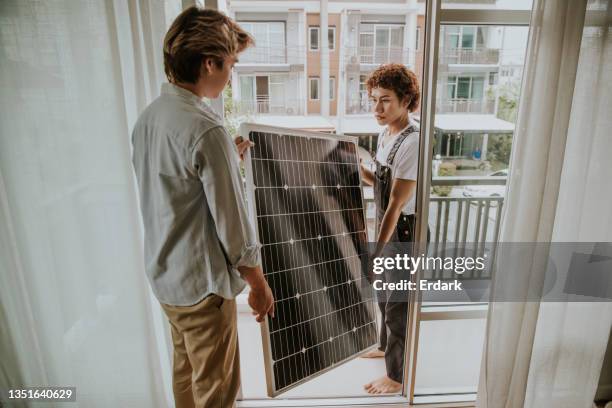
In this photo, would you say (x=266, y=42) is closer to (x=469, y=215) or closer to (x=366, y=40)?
(x=366, y=40)

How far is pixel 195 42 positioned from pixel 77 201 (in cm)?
77

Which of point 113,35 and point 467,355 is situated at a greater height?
point 113,35

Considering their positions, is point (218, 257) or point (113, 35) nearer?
point (218, 257)

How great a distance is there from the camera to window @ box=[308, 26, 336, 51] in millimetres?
1759

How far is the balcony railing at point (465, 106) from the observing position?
59.0 inches

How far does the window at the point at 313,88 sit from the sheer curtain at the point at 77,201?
0.68 metres

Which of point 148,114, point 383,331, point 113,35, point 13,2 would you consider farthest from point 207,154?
point 383,331

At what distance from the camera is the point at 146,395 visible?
Result: 1.55m

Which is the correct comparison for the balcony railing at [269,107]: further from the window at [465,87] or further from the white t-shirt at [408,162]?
the window at [465,87]

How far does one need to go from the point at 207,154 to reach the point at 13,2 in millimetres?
881

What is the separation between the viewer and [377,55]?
1.75 m

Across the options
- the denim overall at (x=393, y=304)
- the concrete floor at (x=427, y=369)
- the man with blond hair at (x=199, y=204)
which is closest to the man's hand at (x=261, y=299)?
the man with blond hair at (x=199, y=204)

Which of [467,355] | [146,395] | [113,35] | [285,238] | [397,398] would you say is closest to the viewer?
[113,35]

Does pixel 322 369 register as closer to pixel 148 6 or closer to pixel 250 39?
pixel 250 39
